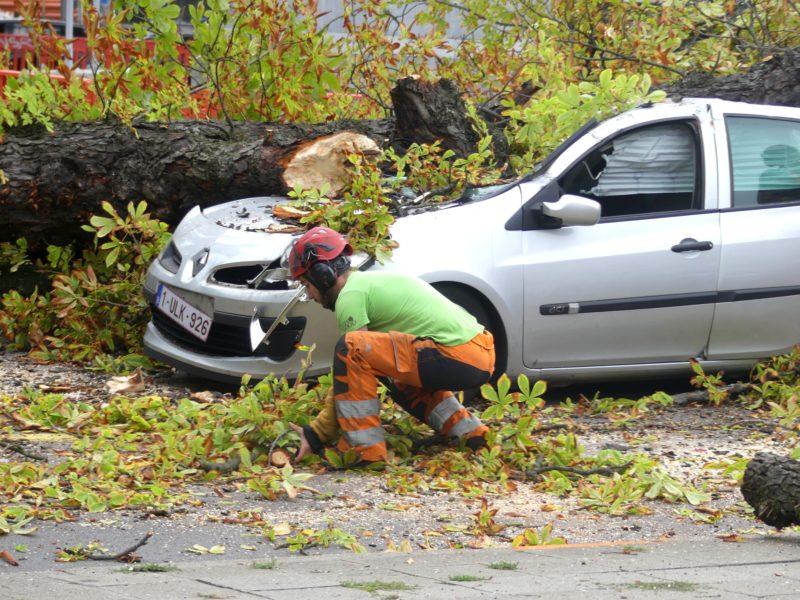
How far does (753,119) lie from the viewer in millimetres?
7461

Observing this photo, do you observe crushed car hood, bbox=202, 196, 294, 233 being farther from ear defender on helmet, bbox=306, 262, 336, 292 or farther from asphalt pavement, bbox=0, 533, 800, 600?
asphalt pavement, bbox=0, 533, 800, 600

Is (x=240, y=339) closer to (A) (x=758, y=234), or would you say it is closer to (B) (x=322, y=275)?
(B) (x=322, y=275)

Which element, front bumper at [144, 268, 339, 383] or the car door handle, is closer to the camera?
front bumper at [144, 268, 339, 383]

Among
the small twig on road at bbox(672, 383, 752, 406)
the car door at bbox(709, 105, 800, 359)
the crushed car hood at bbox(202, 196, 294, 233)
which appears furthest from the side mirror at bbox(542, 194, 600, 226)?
the crushed car hood at bbox(202, 196, 294, 233)

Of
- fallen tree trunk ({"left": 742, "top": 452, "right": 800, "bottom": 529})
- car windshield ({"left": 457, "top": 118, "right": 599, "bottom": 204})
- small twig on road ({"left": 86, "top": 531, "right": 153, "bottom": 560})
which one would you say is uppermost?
car windshield ({"left": 457, "top": 118, "right": 599, "bottom": 204})

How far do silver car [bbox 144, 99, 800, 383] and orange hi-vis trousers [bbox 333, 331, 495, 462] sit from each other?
45.5 inches

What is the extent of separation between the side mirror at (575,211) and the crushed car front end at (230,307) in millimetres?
1328

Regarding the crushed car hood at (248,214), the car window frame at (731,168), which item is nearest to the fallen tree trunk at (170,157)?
the crushed car hood at (248,214)

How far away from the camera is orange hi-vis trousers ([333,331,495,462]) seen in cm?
561

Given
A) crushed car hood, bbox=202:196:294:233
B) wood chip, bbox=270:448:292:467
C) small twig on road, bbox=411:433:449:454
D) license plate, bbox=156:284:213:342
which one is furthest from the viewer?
crushed car hood, bbox=202:196:294:233

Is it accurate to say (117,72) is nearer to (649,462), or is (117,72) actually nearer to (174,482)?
(174,482)

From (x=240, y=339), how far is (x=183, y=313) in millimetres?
422

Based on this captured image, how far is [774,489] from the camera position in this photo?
4438 mm

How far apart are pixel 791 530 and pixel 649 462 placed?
3.29 feet
